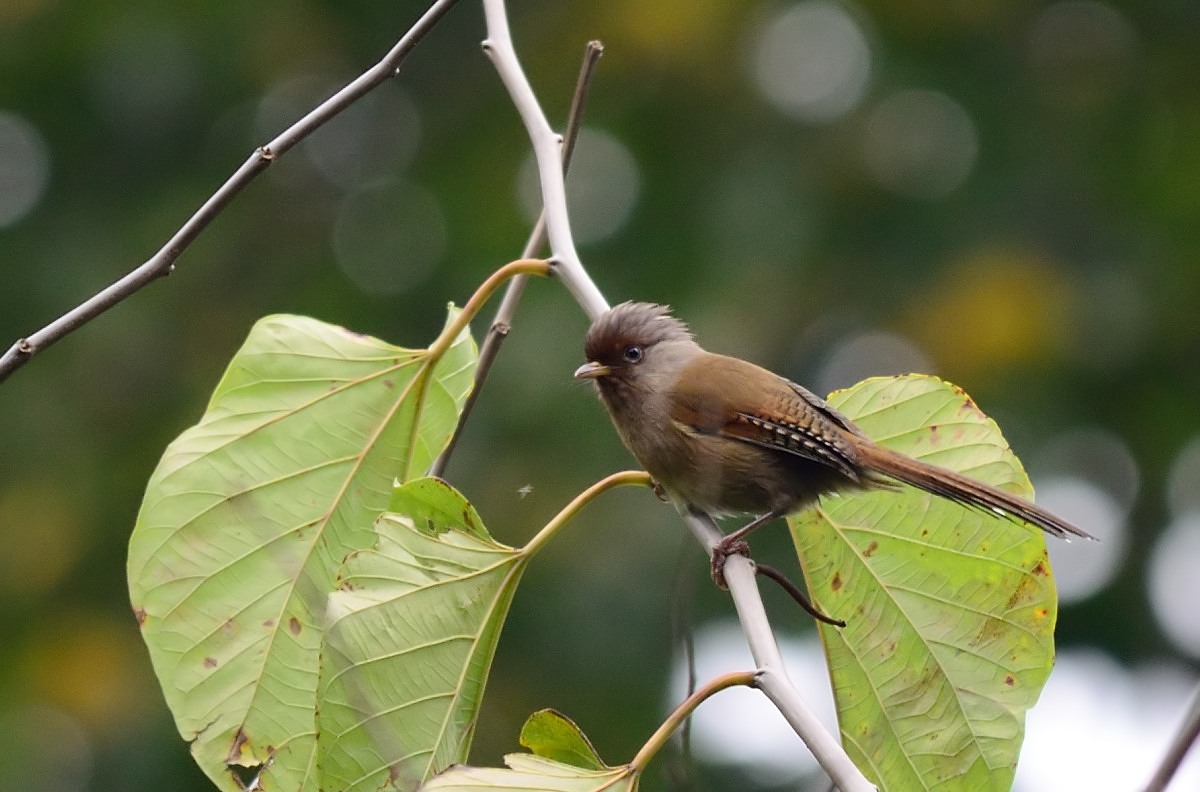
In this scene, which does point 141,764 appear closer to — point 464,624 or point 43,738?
point 43,738

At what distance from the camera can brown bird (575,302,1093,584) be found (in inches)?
128

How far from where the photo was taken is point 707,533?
273 centimetres

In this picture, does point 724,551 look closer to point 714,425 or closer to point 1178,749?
point 1178,749

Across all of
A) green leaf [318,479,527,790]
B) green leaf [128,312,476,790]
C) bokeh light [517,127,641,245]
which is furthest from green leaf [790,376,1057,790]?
bokeh light [517,127,641,245]

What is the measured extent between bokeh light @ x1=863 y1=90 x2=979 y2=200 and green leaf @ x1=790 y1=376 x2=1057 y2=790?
7831 mm

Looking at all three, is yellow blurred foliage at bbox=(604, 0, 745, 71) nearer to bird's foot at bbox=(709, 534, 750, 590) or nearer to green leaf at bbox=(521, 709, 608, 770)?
bird's foot at bbox=(709, 534, 750, 590)

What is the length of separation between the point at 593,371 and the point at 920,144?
7.32 meters

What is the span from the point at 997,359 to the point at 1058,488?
3.61 feet

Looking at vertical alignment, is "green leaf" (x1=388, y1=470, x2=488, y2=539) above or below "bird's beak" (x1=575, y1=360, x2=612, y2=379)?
above

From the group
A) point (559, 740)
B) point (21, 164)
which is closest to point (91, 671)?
point (21, 164)

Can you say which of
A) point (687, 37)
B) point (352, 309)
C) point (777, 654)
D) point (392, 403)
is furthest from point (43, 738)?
point (777, 654)

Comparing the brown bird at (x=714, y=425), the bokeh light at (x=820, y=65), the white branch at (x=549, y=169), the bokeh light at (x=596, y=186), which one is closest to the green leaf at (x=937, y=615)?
the brown bird at (x=714, y=425)

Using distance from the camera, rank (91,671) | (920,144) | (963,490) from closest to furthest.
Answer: (963,490)
(91,671)
(920,144)

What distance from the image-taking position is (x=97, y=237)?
35.1 feet
